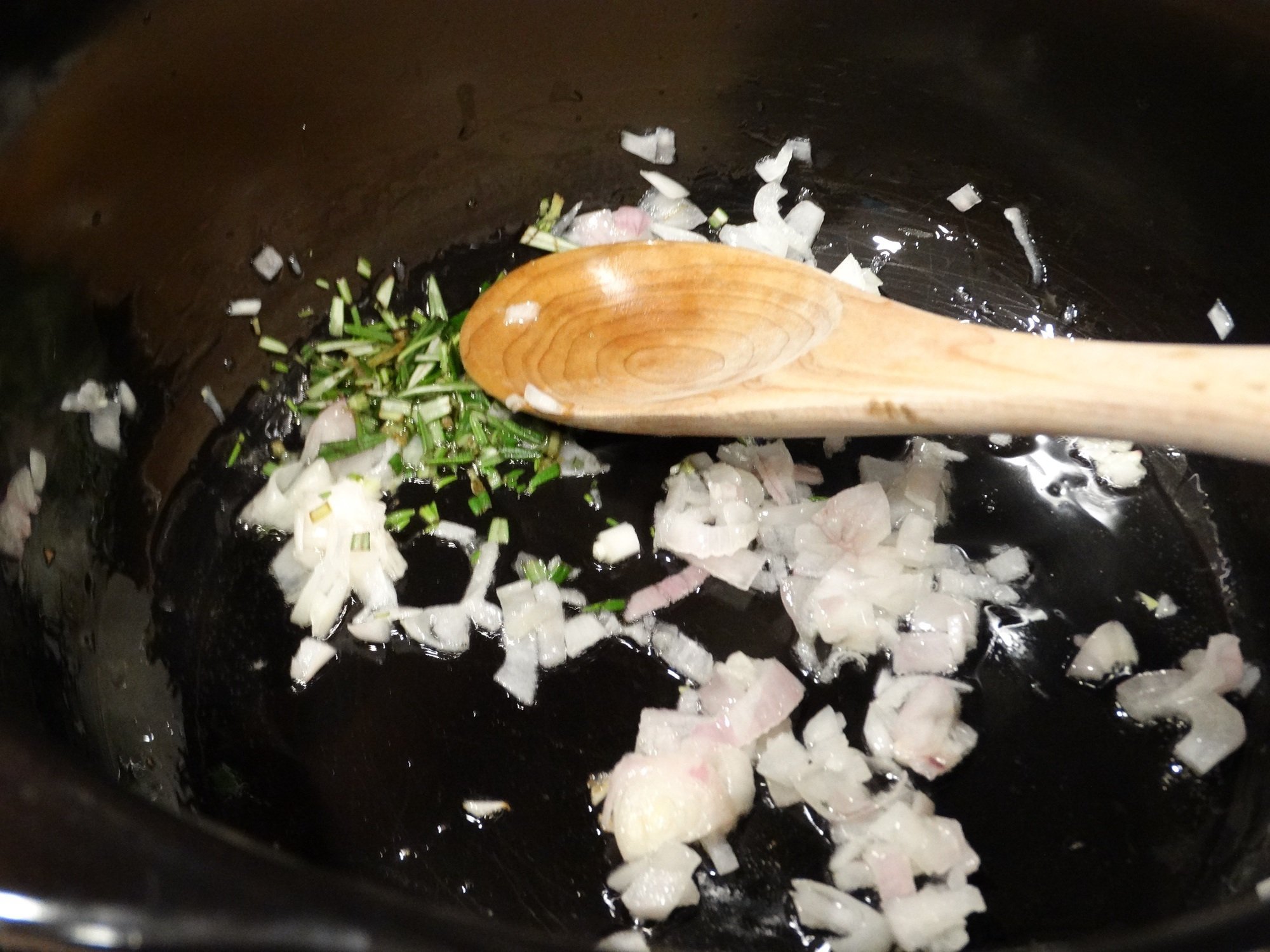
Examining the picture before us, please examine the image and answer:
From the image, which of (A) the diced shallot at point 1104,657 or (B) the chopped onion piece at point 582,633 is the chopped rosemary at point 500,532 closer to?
(B) the chopped onion piece at point 582,633

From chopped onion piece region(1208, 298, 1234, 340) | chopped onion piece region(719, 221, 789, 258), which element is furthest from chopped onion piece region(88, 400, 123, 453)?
chopped onion piece region(1208, 298, 1234, 340)

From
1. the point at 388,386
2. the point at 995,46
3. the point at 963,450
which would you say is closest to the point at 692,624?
the point at 963,450

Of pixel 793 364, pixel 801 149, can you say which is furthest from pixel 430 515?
pixel 801 149

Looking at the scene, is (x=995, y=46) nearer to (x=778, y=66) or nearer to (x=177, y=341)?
(x=778, y=66)

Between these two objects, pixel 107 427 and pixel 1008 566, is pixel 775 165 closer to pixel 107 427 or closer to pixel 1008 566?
pixel 1008 566

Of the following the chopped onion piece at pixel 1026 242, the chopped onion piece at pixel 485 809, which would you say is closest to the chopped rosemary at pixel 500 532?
the chopped onion piece at pixel 485 809

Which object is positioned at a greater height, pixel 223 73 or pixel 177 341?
pixel 223 73
